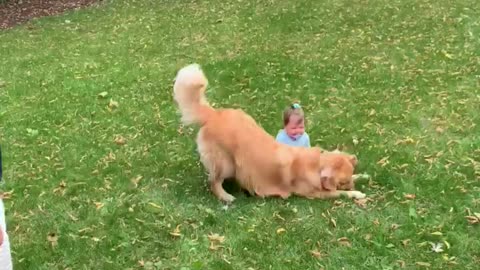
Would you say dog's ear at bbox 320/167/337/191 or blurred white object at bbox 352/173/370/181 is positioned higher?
dog's ear at bbox 320/167/337/191

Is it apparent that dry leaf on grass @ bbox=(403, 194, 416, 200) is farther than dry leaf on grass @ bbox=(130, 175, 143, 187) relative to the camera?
No

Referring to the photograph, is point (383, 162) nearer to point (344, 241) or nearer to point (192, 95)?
point (344, 241)

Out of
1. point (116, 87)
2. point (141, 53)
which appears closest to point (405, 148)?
point (116, 87)

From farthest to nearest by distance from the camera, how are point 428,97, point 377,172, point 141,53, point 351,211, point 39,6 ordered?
point 39,6
point 141,53
point 428,97
point 377,172
point 351,211

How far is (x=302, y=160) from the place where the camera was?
5684mm

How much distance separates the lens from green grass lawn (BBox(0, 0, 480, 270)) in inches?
199

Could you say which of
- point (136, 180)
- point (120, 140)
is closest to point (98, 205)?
point (136, 180)

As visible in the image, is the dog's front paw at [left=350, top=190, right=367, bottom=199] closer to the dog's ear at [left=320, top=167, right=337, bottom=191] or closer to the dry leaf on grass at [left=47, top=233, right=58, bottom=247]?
the dog's ear at [left=320, top=167, right=337, bottom=191]

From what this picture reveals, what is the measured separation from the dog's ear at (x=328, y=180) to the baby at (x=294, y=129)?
24.1 inches

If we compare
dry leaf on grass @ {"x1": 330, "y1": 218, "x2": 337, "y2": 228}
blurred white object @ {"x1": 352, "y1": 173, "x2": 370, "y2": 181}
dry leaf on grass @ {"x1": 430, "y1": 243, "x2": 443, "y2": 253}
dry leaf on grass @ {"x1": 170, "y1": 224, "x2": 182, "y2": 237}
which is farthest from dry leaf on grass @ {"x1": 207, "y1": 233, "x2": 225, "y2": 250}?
dry leaf on grass @ {"x1": 430, "y1": 243, "x2": 443, "y2": 253}

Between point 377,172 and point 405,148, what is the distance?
2.17 feet

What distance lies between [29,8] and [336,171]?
12.9m

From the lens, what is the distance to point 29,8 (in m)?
16.6

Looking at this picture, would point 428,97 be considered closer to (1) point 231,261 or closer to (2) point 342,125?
(2) point 342,125
